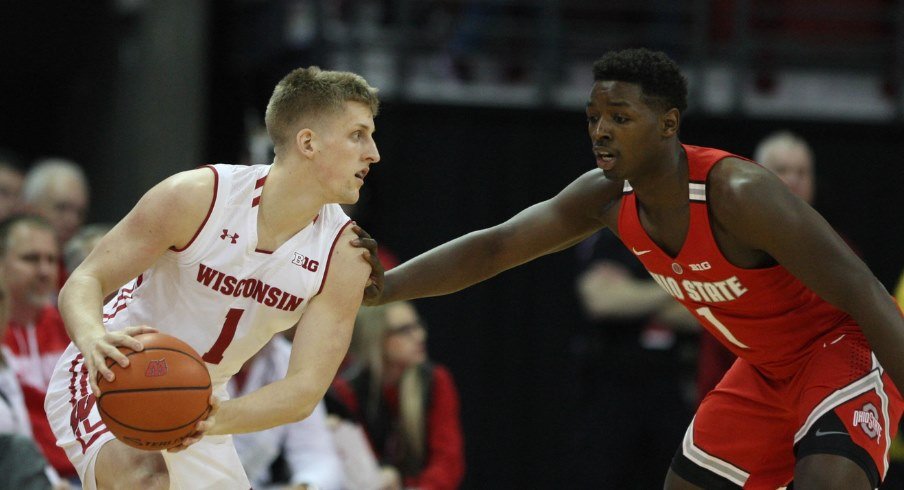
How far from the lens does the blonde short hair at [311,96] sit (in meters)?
4.59

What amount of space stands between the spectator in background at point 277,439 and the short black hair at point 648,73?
2.54m

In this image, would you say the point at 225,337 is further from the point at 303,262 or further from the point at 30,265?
the point at 30,265

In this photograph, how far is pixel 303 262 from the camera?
15.1 ft

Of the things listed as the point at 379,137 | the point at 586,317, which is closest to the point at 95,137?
the point at 379,137

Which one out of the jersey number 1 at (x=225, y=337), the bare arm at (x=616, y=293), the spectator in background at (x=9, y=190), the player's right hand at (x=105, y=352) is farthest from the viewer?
the spectator in background at (x=9, y=190)

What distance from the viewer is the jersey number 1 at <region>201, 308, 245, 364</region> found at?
15.2 feet

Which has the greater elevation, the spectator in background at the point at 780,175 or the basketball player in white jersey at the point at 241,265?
the basketball player in white jersey at the point at 241,265

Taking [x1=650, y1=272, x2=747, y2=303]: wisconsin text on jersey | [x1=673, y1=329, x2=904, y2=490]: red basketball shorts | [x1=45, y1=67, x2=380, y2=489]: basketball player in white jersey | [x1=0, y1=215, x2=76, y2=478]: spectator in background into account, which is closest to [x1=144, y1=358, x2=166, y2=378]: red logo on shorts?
[x1=45, y1=67, x2=380, y2=489]: basketball player in white jersey

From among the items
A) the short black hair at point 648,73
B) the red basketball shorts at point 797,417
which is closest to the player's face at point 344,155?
the short black hair at point 648,73

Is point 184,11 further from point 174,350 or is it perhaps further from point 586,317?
point 174,350

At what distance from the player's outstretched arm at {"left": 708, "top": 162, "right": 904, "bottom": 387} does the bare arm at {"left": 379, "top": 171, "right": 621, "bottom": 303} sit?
80cm

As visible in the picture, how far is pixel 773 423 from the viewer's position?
16.0ft

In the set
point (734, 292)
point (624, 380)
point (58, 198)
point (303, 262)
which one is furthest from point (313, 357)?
point (58, 198)

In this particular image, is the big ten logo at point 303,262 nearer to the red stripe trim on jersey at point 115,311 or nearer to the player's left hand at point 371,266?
the player's left hand at point 371,266
